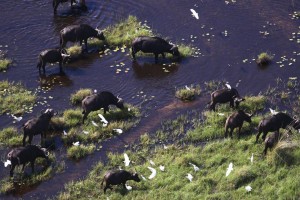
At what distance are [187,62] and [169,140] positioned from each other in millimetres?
5276

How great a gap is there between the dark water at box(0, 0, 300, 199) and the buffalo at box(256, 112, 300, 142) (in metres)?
2.97

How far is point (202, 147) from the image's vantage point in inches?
701

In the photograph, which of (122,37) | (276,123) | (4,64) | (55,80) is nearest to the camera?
(276,123)

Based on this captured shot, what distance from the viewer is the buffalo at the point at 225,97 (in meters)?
19.2

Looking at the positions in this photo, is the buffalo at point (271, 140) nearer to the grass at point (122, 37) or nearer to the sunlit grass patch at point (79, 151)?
the sunlit grass patch at point (79, 151)

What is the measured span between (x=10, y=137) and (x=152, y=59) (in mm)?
7217

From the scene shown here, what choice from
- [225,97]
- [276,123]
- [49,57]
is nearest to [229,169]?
[276,123]

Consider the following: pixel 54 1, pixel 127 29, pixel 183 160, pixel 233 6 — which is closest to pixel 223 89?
pixel 183 160

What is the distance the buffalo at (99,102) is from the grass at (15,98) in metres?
2.15

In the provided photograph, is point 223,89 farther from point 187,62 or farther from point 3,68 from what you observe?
point 3,68

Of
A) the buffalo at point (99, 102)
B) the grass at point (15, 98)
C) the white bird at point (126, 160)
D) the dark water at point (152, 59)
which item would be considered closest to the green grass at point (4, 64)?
the dark water at point (152, 59)

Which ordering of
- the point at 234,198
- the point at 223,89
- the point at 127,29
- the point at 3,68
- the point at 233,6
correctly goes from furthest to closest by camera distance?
the point at 233,6
the point at 127,29
the point at 3,68
the point at 223,89
the point at 234,198

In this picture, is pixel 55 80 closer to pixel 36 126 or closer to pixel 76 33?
pixel 76 33

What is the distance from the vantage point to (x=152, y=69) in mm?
22438
